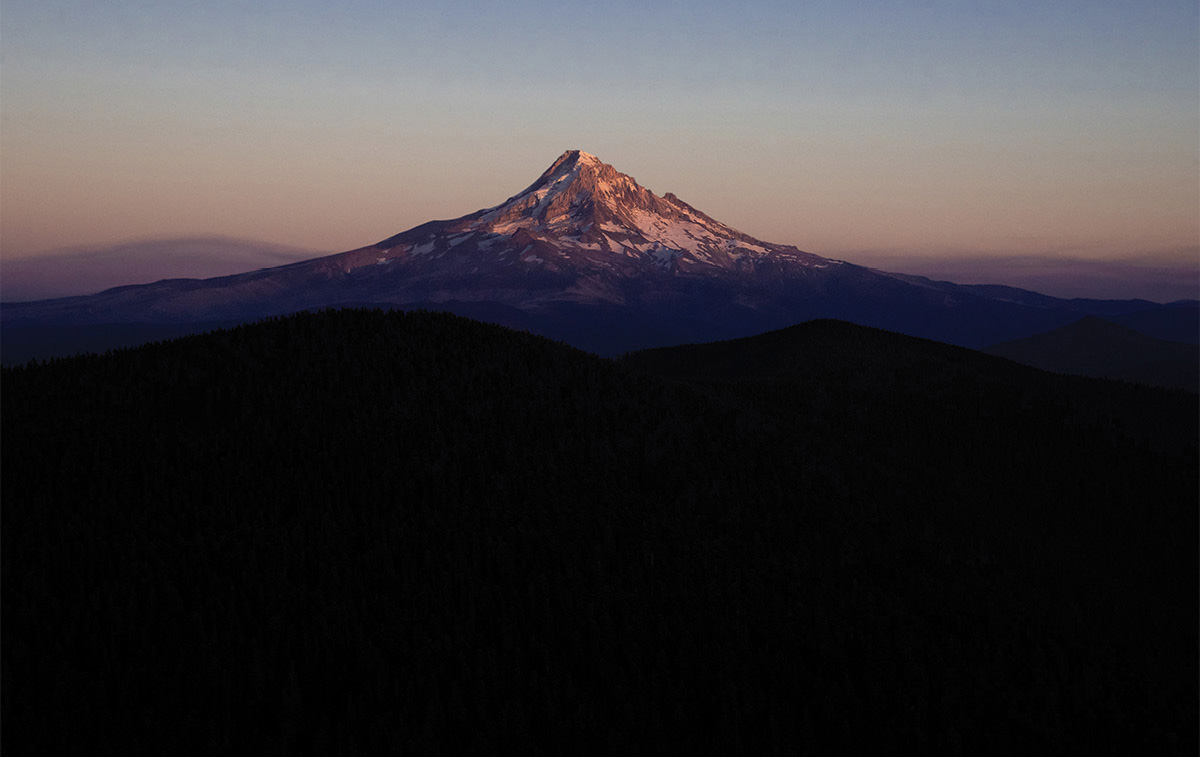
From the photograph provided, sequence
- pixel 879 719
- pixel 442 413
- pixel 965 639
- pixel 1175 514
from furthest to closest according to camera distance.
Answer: pixel 1175 514, pixel 442 413, pixel 965 639, pixel 879 719

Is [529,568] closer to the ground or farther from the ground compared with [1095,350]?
farther from the ground

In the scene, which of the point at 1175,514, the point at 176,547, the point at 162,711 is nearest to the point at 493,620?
the point at 162,711

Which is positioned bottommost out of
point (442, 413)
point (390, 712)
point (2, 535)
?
point (390, 712)

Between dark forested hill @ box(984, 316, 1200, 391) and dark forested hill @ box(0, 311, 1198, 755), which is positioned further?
dark forested hill @ box(984, 316, 1200, 391)

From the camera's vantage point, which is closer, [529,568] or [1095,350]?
[529,568]

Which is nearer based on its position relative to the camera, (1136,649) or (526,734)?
(526,734)

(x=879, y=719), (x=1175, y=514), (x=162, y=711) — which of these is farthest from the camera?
(x=1175, y=514)

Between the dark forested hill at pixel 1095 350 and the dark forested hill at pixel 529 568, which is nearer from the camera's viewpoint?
the dark forested hill at pixel 529 568

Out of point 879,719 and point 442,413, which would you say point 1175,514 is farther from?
point 442,413
